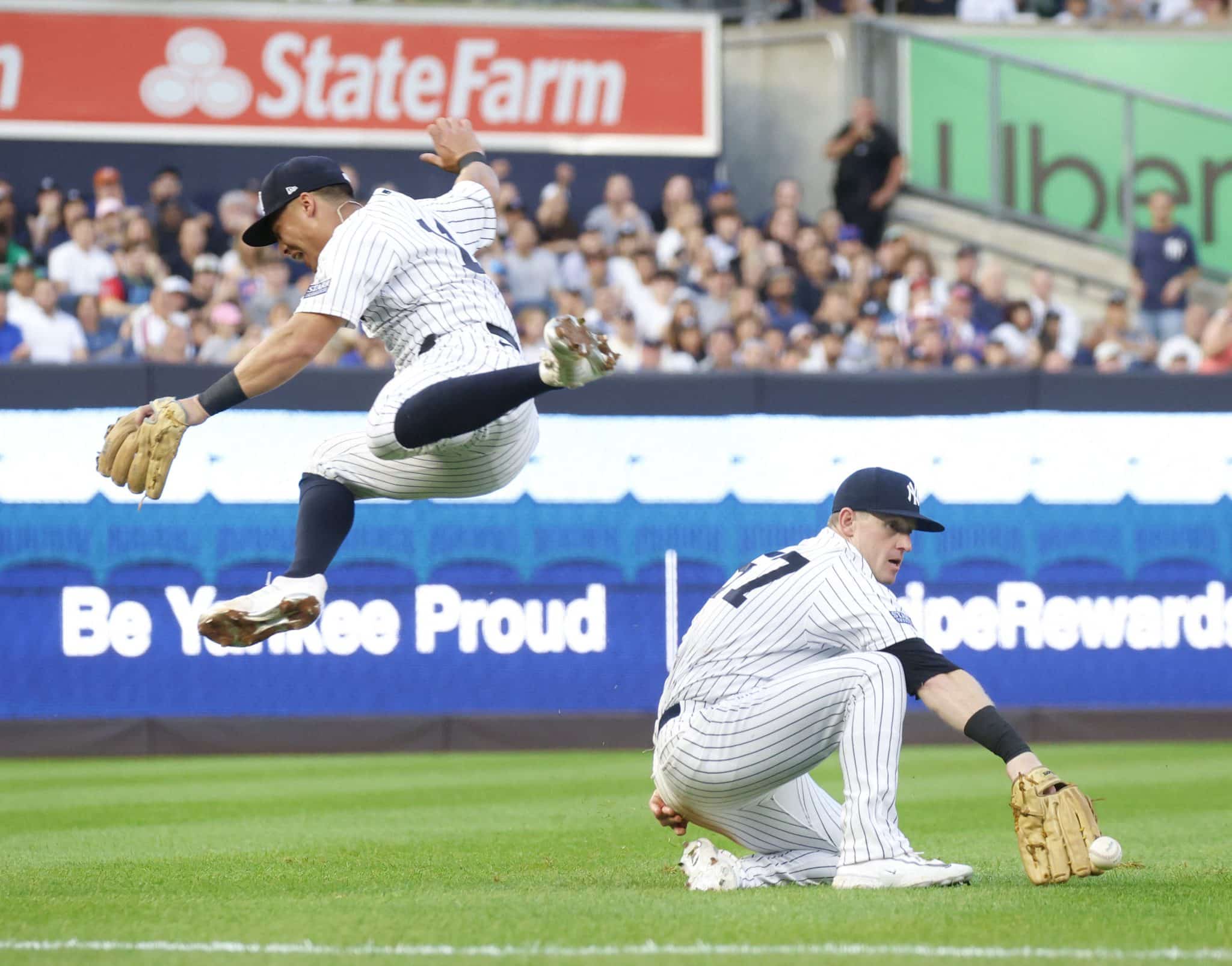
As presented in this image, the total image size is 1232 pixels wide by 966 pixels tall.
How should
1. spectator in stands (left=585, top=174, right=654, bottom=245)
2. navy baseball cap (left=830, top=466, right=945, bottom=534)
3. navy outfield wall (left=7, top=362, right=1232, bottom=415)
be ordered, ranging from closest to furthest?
navy baseball cap (left=830, top=466, right=945, bottom=534) < navy outfield wall (left=7, top=362, right=1232, bottom=415) < spectator in stands (left=585, top=174, right=654, bottom=245)

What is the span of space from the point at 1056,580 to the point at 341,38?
828 cm

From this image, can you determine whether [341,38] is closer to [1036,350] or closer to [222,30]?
[222,30]

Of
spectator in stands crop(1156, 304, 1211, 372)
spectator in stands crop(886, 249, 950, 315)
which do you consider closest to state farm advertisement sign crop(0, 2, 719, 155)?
spectator in stands crop(886, 249, 950, 315)

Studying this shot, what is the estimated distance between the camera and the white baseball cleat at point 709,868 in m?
5.86

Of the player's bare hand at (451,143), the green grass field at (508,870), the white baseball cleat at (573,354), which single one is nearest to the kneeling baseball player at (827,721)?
the green grass field at (508,870)

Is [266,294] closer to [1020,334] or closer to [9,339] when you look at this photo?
[9,339]

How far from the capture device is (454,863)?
6.83m

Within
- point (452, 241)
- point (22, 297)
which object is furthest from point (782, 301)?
point (452, 241)

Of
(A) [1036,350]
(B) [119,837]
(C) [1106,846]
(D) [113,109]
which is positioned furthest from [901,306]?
(C) [1106,846]

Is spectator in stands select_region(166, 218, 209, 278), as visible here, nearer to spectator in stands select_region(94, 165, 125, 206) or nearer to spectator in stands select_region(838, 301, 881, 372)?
spectator in stands select_region(94, 165, 125, 206)

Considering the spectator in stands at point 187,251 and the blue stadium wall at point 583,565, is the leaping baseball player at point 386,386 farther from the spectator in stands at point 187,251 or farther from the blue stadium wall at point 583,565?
the spectator in stands at point 187,251

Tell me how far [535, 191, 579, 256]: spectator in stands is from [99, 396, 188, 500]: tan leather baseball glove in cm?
942

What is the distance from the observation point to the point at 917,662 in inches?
223

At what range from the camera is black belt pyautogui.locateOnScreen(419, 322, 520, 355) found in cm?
627
